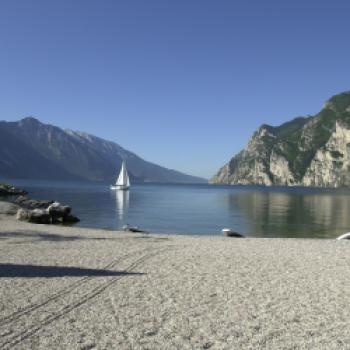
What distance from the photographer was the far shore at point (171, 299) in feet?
32.5

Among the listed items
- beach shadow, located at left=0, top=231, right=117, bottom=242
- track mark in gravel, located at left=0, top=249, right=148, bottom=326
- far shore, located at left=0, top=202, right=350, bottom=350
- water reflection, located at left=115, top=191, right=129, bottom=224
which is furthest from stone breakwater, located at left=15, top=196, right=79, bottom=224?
track mark in gravel, located at left=0, top=249, right=148, bottom=326

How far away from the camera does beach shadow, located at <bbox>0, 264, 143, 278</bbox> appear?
16547 millimetres

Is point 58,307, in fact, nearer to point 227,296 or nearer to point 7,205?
point 227,296

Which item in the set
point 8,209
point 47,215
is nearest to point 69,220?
point 47,215

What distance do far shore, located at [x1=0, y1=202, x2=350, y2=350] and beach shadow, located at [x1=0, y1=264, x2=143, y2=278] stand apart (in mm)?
41

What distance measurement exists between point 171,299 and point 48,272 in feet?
21.0

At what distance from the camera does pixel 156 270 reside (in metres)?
18.1

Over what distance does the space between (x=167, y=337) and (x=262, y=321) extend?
9.43ft

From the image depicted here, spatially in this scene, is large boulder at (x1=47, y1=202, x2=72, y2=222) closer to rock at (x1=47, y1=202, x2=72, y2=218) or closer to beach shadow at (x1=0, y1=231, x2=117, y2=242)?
rock at (x1=47, y1=202, x2=72, y2=218)

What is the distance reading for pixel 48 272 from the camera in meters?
17.1

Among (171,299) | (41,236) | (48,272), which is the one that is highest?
(171,299)

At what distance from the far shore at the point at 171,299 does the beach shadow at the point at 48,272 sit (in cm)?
4

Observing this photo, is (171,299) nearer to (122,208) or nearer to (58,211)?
(58,211)

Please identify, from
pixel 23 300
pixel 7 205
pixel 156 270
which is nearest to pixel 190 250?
pixel 156 270
